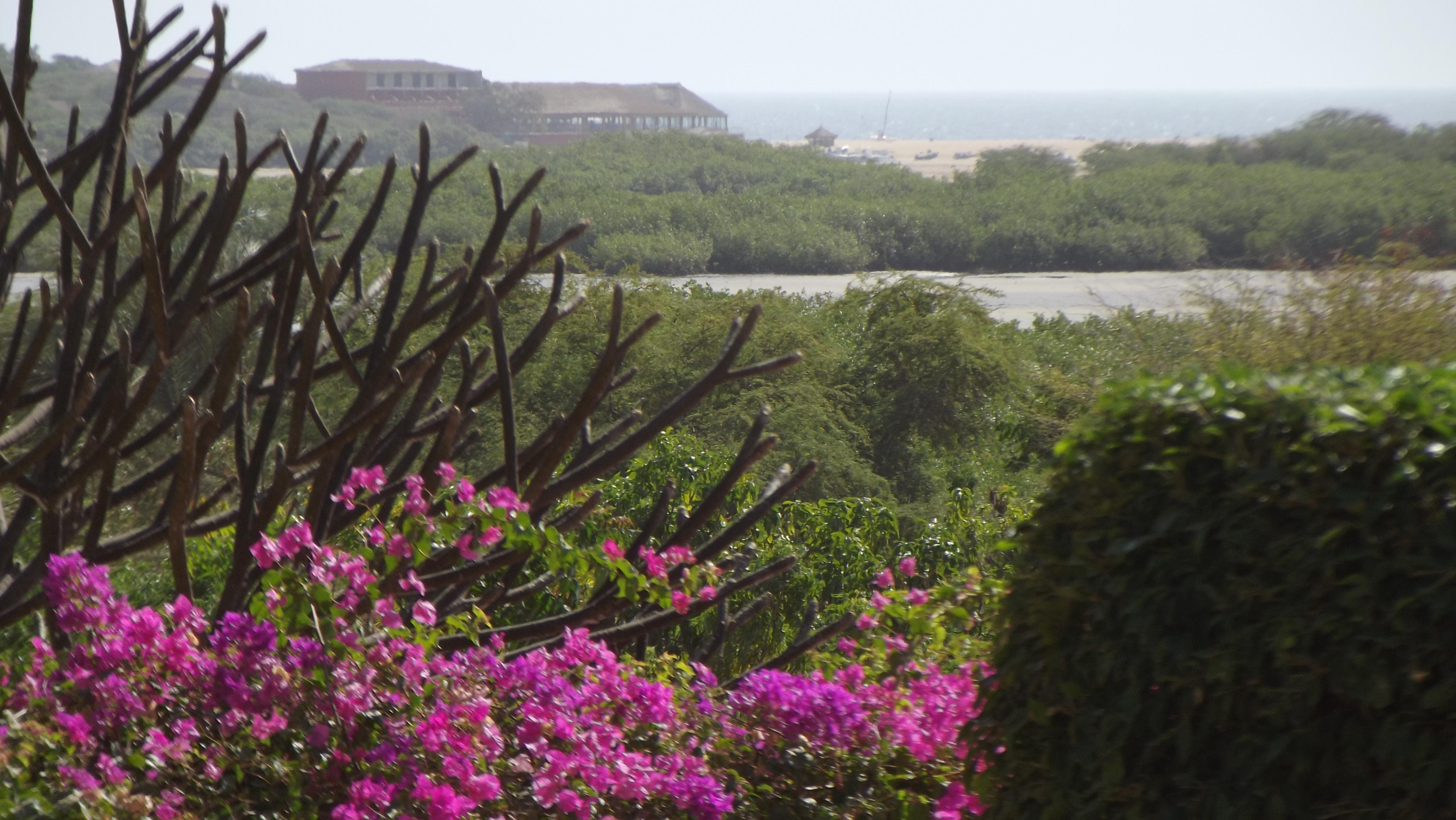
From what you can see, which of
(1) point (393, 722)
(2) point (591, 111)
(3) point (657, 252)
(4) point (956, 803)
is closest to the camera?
(1) point (393, 722)


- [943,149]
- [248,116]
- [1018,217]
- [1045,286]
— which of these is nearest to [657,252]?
[1045,286]

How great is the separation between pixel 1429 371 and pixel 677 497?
13.7ft

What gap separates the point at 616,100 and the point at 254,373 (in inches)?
2921

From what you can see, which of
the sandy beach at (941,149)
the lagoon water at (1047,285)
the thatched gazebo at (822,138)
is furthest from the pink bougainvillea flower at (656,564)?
the thatched gazebo at (822,138)

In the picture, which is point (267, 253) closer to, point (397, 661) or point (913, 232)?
point (397, 661)

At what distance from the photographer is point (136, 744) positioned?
1.80 metres

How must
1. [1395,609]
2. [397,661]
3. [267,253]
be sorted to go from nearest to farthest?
[1395,609] < [397,661] < [267,253]

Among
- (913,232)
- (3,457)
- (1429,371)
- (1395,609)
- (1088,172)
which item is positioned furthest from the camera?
(1088,172)

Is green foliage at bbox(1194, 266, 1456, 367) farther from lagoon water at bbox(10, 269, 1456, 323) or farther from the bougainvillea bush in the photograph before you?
lagoon water at bbox(10, 269, 1456, 323)

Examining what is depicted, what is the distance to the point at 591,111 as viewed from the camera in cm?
7081

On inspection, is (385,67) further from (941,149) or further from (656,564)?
(656,564)

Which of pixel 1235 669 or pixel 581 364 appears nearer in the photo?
pixel 1235 669

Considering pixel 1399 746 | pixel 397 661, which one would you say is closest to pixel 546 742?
pixel 397 661

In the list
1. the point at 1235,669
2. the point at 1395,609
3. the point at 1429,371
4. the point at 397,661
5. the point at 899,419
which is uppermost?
the point at 1429,371
